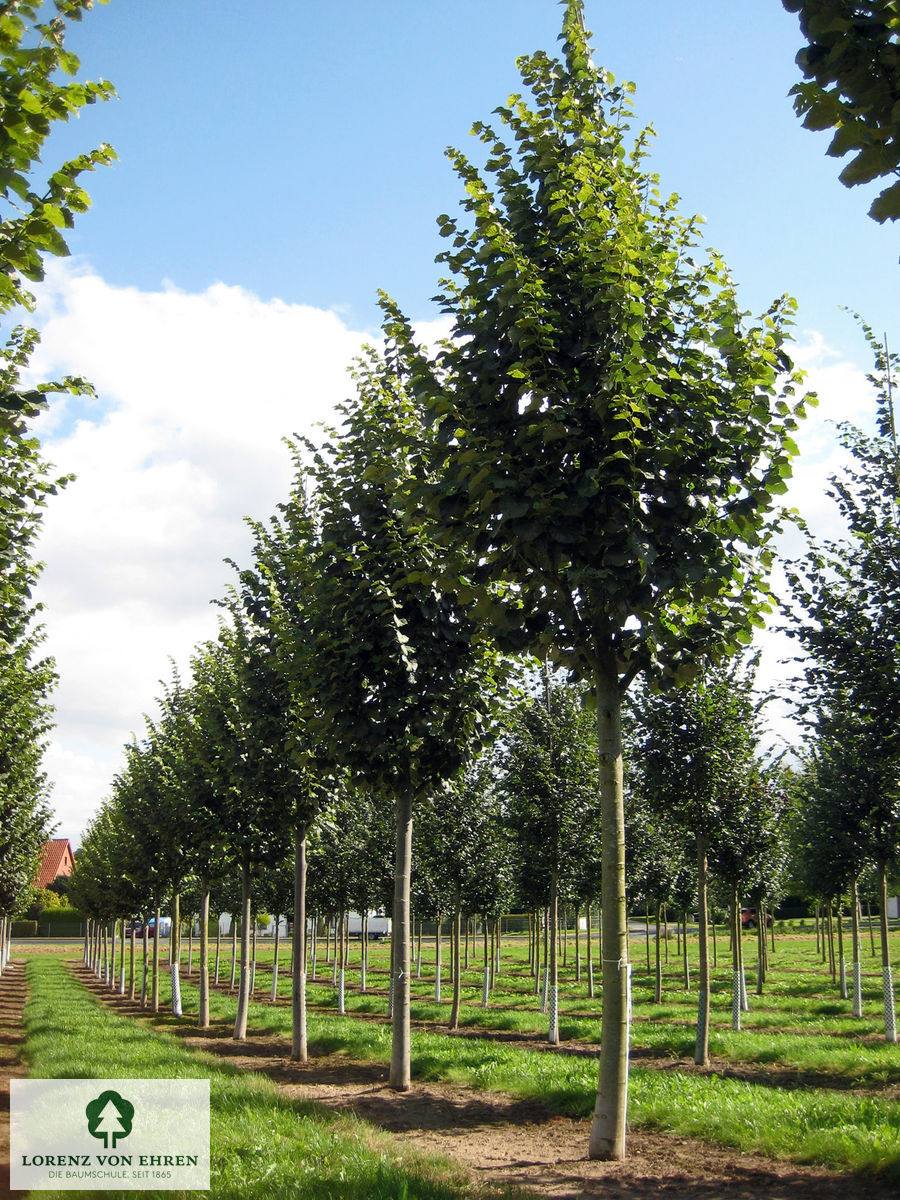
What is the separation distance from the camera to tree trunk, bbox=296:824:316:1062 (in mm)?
14188

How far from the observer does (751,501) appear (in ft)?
23.9

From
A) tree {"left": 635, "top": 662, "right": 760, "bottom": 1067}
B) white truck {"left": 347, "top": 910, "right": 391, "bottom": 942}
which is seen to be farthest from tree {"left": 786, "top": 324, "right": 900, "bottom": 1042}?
white truck {"left": 347, "top": 910, "right": 391, "bottom": 942}

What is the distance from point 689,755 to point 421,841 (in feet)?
46.3

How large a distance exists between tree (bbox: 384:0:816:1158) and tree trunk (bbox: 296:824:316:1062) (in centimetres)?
830

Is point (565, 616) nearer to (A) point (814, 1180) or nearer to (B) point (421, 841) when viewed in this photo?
(A) point (814, 1180)

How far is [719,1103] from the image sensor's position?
8617 millimetres

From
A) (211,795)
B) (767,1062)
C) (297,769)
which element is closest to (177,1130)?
(297,769)

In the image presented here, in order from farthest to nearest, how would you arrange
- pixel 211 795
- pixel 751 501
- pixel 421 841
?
pixel 421 841 → pixel 211 795 → pixel 751 501

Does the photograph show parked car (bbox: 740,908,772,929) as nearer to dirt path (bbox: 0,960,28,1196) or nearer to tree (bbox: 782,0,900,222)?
dirt path (bbox: 0,960,28,1196)

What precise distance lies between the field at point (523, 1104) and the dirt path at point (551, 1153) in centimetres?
3

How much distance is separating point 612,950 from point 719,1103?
8.92ft

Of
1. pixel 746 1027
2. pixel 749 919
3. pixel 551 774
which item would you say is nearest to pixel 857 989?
pixel 746 1027

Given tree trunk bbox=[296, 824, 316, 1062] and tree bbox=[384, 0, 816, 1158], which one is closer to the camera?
tree bbox=[384, 0, 816, 1158]

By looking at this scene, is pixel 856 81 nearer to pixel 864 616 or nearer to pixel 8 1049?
pixel 864 616
